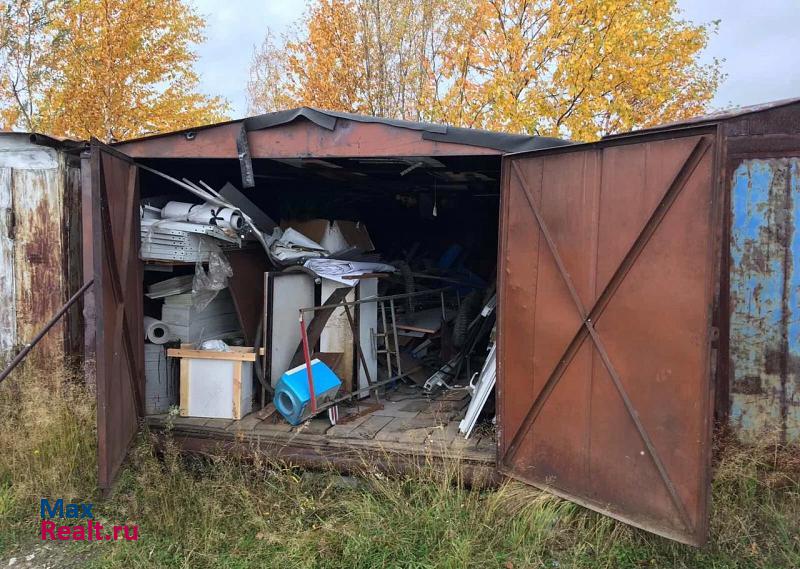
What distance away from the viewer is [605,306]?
3.44 m

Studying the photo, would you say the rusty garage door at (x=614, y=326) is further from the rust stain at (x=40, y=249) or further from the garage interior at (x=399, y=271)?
the rust stain at (x=40, y=249)

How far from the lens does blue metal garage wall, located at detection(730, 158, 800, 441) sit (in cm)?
405

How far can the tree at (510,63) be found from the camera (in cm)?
1092

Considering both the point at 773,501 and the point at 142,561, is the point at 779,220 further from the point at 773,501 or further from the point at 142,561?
the point at 142,561

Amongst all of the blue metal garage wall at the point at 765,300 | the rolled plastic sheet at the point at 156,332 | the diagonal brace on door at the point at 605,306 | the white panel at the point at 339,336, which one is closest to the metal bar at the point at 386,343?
the white panel at the point at 339,336

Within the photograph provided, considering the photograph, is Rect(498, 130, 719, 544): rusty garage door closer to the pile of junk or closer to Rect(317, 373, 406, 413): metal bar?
the pile of junk

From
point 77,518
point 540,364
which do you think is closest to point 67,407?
point 77,518

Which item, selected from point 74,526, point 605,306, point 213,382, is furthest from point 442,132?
point 74,526

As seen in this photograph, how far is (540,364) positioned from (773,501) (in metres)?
1.87

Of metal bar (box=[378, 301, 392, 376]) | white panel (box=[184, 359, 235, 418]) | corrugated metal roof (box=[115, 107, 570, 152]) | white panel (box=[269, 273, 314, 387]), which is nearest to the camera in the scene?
corrugated metal roof (box=[115, 107, 570, 152])

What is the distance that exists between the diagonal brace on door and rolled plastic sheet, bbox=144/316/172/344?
3445 mm

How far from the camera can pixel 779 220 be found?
4051 mm

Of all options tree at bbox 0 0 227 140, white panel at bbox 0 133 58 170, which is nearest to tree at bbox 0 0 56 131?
tree at bbox 0 0 227 140

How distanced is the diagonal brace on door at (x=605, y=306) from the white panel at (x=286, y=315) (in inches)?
101
